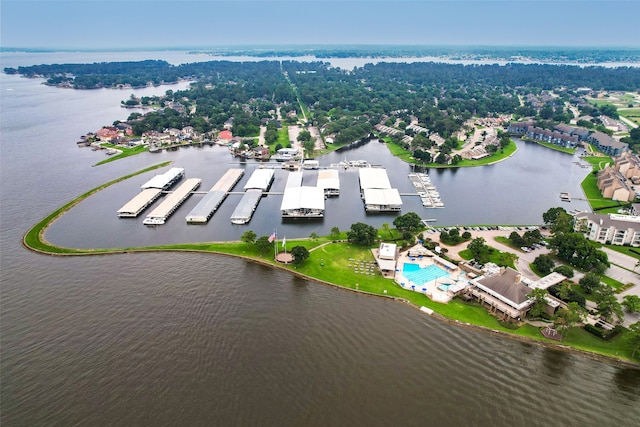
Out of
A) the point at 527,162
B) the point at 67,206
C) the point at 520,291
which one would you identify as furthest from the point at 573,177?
the point at 67,206

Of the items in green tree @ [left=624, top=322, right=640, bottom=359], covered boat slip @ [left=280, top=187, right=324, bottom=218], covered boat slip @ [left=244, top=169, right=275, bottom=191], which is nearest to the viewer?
green tree @ [left=624, top=322, right=640, bottom=359]

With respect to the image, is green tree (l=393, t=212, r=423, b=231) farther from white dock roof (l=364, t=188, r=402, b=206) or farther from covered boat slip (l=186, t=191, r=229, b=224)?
covered boat slip (l=186, t=191, r=229, b=224)

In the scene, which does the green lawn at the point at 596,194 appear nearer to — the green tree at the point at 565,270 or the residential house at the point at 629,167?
the residential house at the point at 629,167

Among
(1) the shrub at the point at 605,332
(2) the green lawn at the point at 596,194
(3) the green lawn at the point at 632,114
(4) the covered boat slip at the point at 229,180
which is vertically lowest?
(2) the green lawn at the point at 596,194

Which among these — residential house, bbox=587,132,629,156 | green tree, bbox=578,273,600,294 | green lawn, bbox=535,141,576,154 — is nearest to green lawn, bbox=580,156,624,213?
residential house, bbox=587,132,629,156

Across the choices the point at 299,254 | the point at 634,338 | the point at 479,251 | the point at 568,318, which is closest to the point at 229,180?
the point at 299,254

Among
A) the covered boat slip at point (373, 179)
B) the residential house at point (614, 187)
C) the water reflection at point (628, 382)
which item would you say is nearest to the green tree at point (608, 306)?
the water reflection at point (628, 382)
